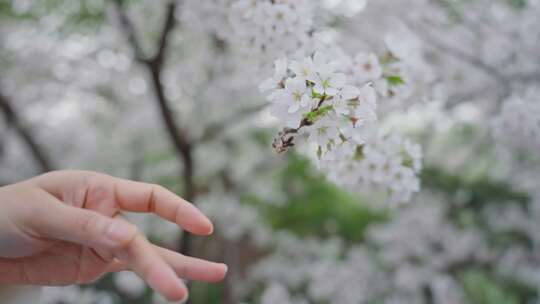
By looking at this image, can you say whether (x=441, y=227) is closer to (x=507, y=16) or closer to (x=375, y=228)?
(x=375, y=228)

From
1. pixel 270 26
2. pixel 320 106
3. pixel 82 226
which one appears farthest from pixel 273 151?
pixel 82 226

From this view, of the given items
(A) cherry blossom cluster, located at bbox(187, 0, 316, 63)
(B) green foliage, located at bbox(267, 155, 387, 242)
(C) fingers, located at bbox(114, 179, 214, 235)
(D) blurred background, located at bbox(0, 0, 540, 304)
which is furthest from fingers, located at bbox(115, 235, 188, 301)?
Result: (B) green foliage, located at bbox(267, 155, 387, 242)

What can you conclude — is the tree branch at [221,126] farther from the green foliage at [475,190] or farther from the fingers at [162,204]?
the fingers at [162,204]

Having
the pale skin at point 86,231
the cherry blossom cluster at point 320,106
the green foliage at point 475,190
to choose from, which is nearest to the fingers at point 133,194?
the pale skin at point 86,231

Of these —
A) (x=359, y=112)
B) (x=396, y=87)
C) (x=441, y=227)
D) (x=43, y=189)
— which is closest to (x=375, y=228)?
(x=441, y=227)

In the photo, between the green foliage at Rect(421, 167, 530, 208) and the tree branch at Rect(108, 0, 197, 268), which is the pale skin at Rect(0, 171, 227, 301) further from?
the green foliage at Rect(421, 167, 530, 208)

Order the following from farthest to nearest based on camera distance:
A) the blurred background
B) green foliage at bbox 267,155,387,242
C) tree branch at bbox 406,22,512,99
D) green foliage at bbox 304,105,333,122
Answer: green foliage at bbox 267,155,387,242 < the blurred background < tree branch at bbox 406,22,512,99 < green foliage at bbox 304,105,333,122
